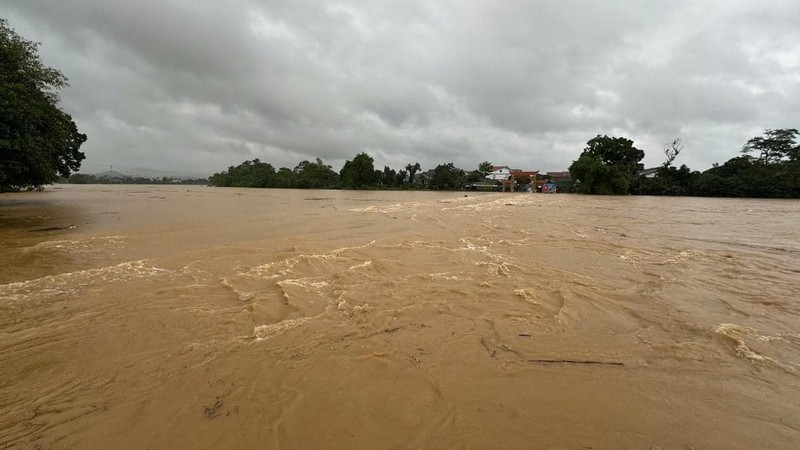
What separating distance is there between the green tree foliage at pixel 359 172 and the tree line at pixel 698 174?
127 ft

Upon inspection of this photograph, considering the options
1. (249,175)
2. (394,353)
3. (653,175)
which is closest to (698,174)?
(653,175)

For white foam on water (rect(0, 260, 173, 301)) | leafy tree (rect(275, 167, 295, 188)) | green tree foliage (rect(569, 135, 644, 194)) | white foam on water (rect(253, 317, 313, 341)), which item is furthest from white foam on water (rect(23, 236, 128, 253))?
leafy tree (rect(275, 167, 295, 188))

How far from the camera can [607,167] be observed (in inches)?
2005

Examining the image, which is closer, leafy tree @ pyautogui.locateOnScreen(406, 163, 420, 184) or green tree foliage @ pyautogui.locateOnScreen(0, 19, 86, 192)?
green tree foliage @ pyautogui.locateOnScreen(0, 19, 86, 192)

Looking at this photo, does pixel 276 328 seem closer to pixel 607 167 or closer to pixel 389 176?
pixel 607 167

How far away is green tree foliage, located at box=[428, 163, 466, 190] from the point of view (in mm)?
75438

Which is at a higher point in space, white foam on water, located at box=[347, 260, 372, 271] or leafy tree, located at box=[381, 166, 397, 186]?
leafy tree, located at box=[381, 166, 397, 186]

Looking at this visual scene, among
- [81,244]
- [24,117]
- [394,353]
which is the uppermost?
[24,117]

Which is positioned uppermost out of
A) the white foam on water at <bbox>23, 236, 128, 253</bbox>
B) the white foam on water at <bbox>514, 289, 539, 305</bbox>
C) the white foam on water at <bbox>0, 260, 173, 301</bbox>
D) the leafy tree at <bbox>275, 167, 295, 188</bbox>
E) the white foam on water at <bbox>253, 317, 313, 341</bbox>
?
the leafy tree at <bbox>275, 167, 295, 188</bbox>

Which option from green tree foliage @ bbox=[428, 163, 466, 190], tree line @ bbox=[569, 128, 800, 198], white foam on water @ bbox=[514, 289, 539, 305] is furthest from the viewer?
green tree foliage @ bbox=[428, 163, 466, 190]

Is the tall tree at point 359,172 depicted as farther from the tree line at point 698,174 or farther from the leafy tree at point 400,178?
the tree line at point 698,174

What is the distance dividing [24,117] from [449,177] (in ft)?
222

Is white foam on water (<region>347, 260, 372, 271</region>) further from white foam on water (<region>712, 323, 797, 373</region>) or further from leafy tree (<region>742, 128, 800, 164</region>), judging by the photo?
leafy tree (<region>742, 128, 800, 164</region>)

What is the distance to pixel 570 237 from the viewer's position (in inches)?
406
